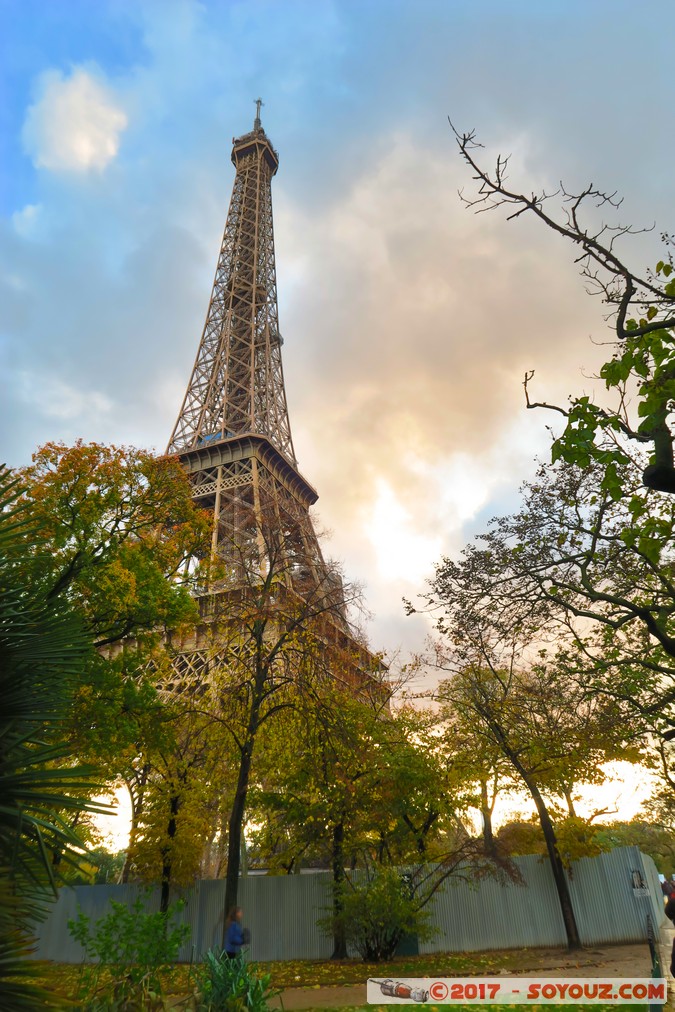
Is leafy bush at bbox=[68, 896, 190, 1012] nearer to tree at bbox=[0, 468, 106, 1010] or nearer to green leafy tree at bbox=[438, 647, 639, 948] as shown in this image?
tree at bbox=[0, 468, 106, 1010]

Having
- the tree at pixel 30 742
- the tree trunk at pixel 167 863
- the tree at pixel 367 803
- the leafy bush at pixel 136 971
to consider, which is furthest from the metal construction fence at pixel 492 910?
the tree at pixel 30 742

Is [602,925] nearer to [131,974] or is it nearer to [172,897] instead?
[172,897]

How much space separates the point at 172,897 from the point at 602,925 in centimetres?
1249

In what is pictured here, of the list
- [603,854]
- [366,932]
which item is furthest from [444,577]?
[603,854]

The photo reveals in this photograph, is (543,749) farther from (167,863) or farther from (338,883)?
(167,863)

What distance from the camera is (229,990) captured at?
672 cm

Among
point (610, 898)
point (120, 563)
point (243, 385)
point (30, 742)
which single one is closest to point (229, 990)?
point (30, 742)

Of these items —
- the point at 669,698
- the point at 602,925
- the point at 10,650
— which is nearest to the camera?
the point at 10,650

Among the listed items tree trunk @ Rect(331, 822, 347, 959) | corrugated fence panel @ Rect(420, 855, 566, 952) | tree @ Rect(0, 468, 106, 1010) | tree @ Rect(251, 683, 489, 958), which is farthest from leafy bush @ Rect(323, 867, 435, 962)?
tree @ Rect(0, 468, 106, 1010)

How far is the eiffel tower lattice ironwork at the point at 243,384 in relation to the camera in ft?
136

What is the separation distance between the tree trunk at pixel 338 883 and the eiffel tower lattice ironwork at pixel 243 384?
405 inches

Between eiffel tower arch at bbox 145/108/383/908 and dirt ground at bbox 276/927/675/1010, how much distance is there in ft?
7.57

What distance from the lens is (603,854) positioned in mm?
18078

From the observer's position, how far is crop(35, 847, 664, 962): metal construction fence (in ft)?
57.6
